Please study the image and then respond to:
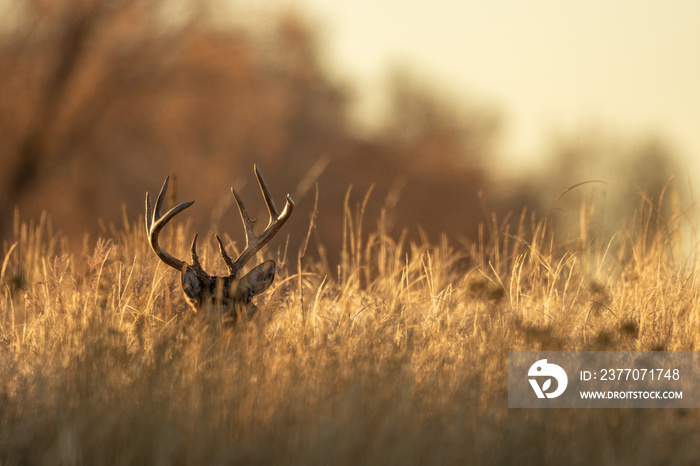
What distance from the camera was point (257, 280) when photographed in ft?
22.6

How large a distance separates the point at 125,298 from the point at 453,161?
2268 centimetres

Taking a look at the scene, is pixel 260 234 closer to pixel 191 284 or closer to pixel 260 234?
pixel 260 234

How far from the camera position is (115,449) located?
4125 millimetres

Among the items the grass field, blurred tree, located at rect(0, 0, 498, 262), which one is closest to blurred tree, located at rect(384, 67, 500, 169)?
blurred tree, located at rect(0, 0, 498, 262)

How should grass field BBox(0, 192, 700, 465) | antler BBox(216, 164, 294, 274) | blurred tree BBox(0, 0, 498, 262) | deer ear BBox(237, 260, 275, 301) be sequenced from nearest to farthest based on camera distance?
grass field BBox(0, 192, 700, 465) → deer ear BBox(237, 260, 275, 301) → antler BBox(216, 164, 294, 274) → blurred tree BBox(0, 0, 498, 262)

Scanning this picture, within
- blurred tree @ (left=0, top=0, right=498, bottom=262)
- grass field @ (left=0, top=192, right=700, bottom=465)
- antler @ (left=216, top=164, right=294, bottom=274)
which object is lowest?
grass field @ (left=0, top=192, right=700, bottom=465)

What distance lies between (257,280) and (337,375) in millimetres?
2066

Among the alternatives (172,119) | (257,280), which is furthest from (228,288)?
(172,119)

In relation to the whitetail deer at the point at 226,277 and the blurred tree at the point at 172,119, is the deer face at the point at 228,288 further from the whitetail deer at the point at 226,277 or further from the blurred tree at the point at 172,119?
the blurred tree at the point at 172,119

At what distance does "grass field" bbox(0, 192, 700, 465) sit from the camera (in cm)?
417

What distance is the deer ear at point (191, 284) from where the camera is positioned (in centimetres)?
662

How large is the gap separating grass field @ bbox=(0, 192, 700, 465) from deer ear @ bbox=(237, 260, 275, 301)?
0.50 ft

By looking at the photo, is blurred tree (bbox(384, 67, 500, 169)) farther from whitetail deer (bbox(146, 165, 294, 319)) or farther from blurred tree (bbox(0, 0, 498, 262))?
whitetail deer (bbox(146, 165, 294, 319))

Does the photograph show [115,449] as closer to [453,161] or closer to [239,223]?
[239,223]
